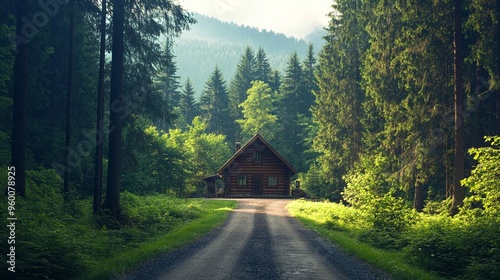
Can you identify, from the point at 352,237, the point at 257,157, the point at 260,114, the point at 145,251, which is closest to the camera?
the point at 145,251

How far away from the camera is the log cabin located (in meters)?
54.5

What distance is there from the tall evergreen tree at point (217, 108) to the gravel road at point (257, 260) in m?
77.6

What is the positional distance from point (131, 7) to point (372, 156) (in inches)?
836

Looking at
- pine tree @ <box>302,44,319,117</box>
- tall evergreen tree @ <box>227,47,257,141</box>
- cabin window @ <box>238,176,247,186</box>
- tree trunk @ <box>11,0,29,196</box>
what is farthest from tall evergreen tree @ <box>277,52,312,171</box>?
tree trunk @ <box>11,0,29,196</box>

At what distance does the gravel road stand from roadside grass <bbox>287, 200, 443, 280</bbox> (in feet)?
1.38

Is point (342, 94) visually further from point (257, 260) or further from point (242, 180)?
point (257, 260)

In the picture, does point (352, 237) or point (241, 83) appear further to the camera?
point (241, 83)

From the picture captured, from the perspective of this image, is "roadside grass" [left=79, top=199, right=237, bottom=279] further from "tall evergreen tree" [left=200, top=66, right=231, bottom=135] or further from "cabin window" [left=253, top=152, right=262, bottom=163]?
"tall evergreen tree" [left=200, top=66, right=231, bottom=135]

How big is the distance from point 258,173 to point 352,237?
3589 centimetres

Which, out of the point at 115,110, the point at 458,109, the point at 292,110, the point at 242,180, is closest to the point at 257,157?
the point at 242,180

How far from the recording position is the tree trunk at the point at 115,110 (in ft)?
59.4

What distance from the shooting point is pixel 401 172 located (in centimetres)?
2794

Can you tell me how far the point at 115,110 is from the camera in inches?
710

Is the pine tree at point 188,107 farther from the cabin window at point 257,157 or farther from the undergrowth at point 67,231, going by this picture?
the undergrowth at point 67,231
